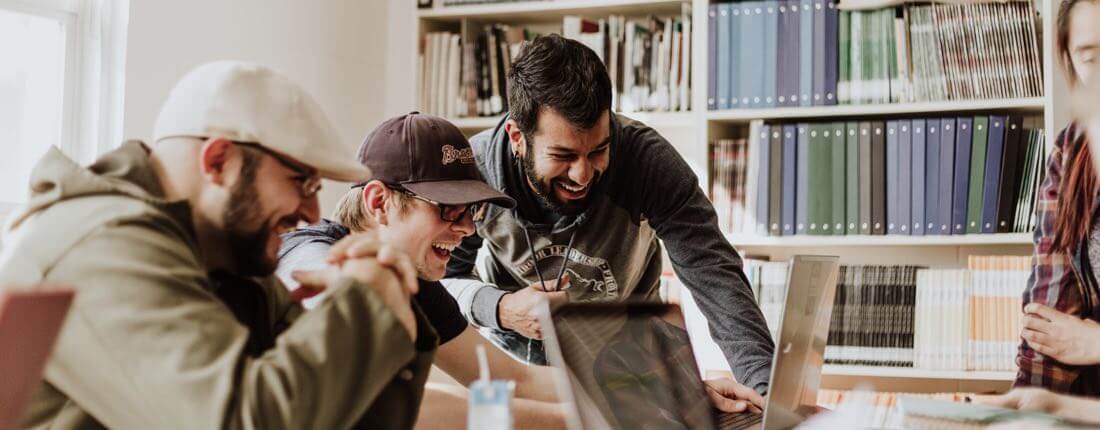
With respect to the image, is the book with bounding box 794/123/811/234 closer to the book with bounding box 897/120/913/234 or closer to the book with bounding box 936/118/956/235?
the book with bounding box 897/120/913/234

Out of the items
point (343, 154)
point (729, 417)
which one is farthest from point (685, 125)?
point (343, 154)

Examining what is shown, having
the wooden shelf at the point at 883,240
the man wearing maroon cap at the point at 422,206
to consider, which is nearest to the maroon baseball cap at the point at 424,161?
the man wearing maroon cap at the point at 422,206

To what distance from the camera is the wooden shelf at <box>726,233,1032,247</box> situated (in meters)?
2.88

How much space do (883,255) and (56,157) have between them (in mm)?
2687

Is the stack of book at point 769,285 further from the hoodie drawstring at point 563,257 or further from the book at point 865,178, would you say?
the hoodie drawstring at point 563,257

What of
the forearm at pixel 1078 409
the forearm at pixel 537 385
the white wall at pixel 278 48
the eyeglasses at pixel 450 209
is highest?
the white wall at pixel 278 48

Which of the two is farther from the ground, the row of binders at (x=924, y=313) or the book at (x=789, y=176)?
the book at (x=789, y=176)

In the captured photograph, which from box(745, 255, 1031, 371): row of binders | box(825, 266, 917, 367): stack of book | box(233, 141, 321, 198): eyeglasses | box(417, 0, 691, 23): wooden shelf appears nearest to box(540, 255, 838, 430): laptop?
box(233, 141, 321, 198): eyeglasses

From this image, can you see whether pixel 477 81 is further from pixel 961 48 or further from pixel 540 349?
pixel 961 48

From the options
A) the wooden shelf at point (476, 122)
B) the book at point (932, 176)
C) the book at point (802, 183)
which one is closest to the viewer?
the book at point (932, 176)

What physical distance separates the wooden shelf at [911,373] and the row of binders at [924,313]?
0.06ft

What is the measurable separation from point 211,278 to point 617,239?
1.31 metres

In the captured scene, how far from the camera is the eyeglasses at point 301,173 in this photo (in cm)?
106

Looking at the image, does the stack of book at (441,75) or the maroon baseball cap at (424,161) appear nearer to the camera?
the maroon baseball cap at (424,161)
